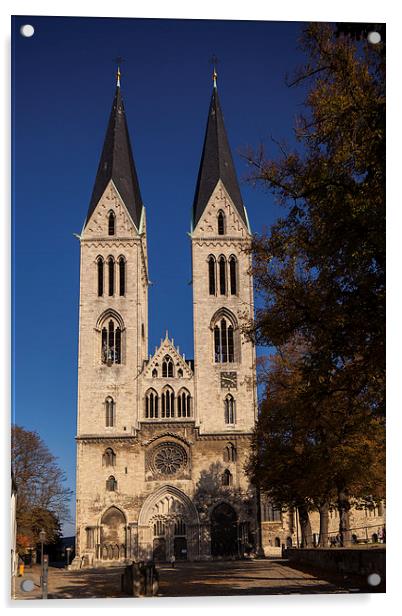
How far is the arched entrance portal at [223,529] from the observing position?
116 ft

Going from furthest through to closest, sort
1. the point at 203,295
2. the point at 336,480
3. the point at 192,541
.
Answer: the point at 203,295 → the point at 192,541 → the point at 336,480

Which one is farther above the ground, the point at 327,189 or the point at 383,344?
the point at 327,189

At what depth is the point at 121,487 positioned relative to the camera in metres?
35.6

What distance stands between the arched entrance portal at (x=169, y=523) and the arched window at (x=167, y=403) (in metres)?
3.06

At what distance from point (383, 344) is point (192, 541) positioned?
2589cm

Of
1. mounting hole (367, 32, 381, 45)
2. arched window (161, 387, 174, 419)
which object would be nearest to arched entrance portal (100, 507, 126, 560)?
arched window (161, 387, 174, 419)

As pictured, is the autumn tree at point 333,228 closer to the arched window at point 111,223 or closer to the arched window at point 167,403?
the arched window at point 167,403

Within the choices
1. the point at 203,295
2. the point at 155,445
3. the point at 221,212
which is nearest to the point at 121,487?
the point at 155,445

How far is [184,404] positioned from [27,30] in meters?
26.8

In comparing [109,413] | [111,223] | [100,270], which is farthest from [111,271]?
[109,413]

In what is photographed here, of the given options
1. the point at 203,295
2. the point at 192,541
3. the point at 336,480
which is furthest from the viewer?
the point at 203,295

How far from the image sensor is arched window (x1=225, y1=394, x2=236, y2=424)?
36.9 metres

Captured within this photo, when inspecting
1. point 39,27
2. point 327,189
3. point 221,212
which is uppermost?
point 221,212

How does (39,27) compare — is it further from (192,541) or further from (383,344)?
(192,541)
